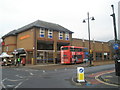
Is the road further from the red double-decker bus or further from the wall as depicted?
the wall

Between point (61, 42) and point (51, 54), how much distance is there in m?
4.69

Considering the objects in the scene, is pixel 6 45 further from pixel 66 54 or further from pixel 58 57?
→ pixel 66 54

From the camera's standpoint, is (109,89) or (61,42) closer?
(109,89)

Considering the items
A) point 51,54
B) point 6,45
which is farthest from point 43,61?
point 6,45

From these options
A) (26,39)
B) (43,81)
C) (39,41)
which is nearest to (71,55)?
(39,41)

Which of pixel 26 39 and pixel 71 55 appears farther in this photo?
pixel 26 39

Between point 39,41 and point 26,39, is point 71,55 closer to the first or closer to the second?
point 39,41

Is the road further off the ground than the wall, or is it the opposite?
the wall

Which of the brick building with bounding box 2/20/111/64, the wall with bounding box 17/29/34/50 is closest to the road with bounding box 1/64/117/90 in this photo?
the brick building with bounding box 2/20/111/64

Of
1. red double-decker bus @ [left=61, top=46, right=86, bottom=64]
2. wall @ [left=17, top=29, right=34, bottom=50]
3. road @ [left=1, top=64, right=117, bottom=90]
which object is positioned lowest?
road @ [left=1, top=64, right=117, bottom=90]

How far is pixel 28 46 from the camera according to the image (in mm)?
34094

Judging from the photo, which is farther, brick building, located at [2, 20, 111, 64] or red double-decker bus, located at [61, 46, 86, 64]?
brick building, located at [2, 20, 111, 64]

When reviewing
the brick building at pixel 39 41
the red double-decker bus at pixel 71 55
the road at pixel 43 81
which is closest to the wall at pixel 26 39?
the brick building at pixel 39 41

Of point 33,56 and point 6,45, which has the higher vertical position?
point 6,45
